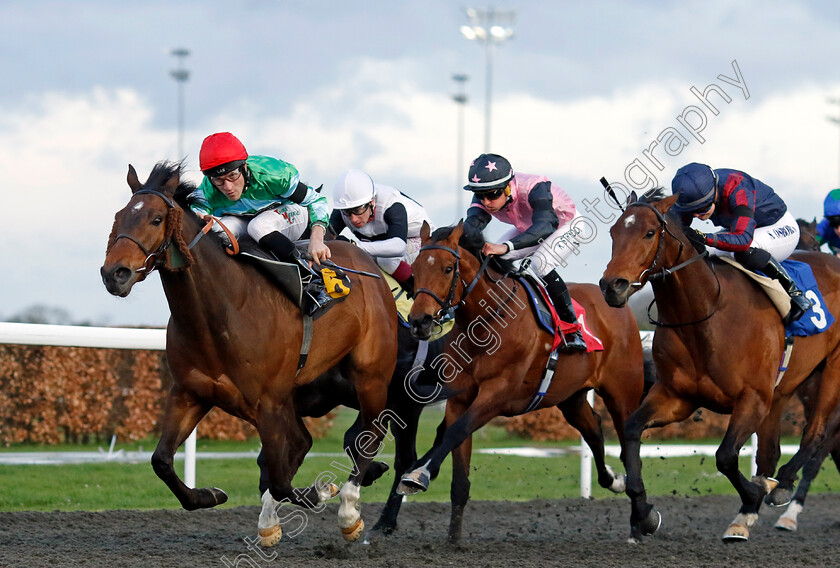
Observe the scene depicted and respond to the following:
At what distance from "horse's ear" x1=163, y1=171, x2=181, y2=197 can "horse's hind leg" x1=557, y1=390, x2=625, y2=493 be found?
Result: 299 cm

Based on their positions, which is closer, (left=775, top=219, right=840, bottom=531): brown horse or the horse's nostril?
the horse's nostril

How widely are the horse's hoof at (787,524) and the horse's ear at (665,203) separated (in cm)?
257

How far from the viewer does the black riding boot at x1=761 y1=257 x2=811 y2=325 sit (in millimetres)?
5727

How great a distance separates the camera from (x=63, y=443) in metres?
10.0

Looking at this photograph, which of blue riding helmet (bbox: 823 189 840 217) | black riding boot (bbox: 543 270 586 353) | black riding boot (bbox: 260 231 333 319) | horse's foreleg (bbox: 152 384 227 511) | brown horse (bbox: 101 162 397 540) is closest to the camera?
brown horse (bbox: 101 162 397 540)

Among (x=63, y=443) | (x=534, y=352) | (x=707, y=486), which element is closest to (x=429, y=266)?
(x=534, y=352)

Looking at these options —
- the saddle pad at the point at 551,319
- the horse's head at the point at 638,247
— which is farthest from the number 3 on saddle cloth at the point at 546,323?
the horse's head at the point at 638,247

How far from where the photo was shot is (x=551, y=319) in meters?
5.73

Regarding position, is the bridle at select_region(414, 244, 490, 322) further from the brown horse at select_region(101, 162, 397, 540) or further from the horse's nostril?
the horse's nostril

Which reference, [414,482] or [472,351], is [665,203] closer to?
[472,351]

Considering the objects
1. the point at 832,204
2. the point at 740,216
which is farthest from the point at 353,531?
the point at 832,204

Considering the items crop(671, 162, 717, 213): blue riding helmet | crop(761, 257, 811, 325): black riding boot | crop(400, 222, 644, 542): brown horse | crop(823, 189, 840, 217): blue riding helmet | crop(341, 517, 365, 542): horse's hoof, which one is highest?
crop(823, 189, 840, 217): blue riding helmet

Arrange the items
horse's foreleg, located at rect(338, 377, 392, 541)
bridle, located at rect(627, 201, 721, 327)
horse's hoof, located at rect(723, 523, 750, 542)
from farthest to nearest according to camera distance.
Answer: horse's hoof, located at rect(723, 523, 750, 542), horse's foreleg, located at rect(338, 377, 392, 541), bridle, located at rect(627, 201, 721, 327)

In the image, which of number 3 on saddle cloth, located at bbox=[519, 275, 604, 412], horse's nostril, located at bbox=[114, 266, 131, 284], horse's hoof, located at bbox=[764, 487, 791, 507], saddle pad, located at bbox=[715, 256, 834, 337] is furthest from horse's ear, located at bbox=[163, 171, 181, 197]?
horse's hoof, located at bbox=[764, 487, 791, 507]
